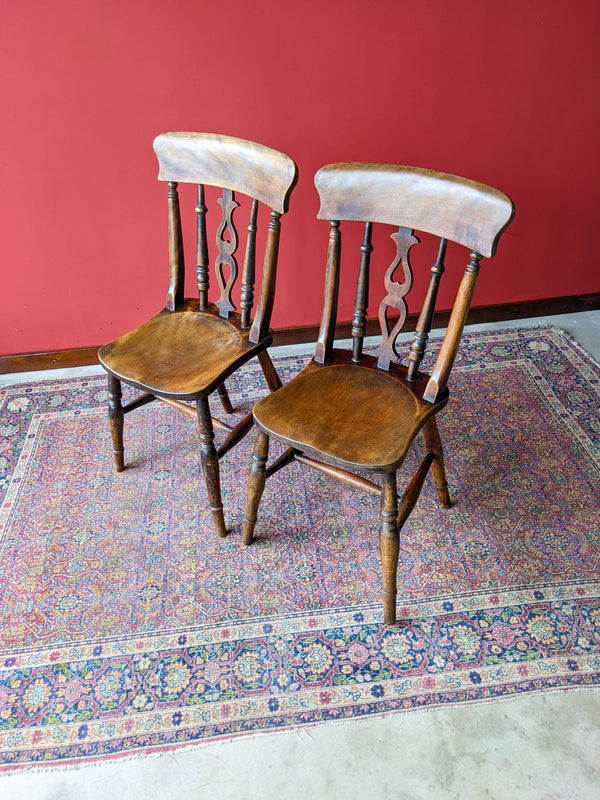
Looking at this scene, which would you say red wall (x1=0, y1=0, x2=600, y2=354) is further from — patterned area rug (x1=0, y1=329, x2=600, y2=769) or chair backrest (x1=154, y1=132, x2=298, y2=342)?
patterned area rug (x1=0, y1=329, x2=600, y2=769)

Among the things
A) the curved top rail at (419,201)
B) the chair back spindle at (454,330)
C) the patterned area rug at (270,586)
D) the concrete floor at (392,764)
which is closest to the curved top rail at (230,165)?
the curved top rail at (419,201)

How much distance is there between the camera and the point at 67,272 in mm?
2641

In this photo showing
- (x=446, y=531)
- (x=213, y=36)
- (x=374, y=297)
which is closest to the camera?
(x=446, y=531)

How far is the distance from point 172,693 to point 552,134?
8.21 feet

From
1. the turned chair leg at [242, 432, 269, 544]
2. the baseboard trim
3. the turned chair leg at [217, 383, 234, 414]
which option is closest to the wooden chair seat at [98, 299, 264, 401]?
the turned chair leg at [242, 432, 269, 544]

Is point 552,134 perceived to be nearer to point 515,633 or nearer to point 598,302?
point 598,302

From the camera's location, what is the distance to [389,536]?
1640 mm

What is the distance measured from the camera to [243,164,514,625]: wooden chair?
1.55 m

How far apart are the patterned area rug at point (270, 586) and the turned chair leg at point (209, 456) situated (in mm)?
146

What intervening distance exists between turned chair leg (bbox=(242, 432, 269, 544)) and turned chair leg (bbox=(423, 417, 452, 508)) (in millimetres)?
485

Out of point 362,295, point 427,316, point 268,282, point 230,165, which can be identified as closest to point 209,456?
point 268,282

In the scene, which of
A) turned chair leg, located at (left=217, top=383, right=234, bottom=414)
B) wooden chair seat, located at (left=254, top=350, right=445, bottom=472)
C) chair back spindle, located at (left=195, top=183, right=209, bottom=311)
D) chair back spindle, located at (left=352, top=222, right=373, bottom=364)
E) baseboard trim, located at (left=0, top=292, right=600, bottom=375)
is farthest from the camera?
baseboard trim, located at (left=0, top=292, right=600, bottom=375)

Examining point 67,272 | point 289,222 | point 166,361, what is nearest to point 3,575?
point 166,361

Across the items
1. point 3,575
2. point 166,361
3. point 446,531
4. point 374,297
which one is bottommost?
point 3,575
